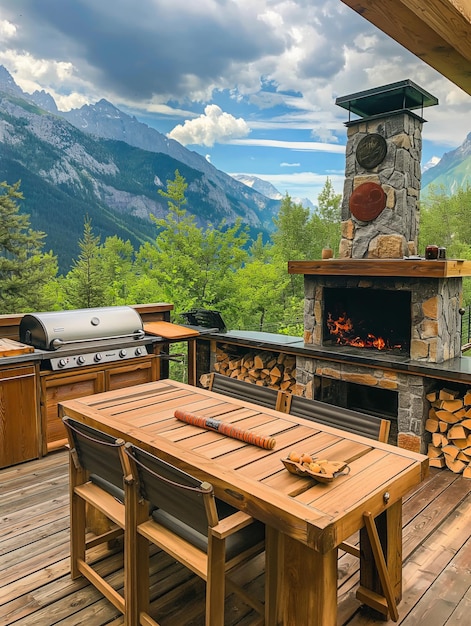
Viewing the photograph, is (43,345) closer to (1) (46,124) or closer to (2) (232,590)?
(2) (232,590)

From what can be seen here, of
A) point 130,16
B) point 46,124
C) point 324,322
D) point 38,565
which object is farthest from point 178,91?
point 38,565

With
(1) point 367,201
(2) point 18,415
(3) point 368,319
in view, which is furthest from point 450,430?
(2) point 18,415

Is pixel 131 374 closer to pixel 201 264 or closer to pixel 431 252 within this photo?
pixel 431 252

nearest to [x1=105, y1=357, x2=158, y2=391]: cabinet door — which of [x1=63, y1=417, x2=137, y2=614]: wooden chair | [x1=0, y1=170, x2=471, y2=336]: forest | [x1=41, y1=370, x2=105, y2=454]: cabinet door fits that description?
[x1=41, y1=370, x2=105, y2=454]: cabinet door

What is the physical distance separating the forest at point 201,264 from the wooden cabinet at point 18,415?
9.85 meters

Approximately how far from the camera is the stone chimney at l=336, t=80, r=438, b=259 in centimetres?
396

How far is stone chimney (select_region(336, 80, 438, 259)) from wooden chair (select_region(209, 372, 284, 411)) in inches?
76.1

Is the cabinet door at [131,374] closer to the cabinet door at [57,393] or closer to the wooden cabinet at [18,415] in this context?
the cabinet door at [57,393]

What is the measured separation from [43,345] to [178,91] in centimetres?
3535

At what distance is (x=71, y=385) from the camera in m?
3.73

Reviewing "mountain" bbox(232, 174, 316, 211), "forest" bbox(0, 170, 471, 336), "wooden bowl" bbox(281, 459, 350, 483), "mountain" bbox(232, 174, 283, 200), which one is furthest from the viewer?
"mountain" bbox(232, 174, 283, 200)

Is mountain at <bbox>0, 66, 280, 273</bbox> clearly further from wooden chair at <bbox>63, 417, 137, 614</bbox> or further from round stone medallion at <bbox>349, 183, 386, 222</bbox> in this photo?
wooden chair at <bbox>63, 417, 137, 614</bbox>

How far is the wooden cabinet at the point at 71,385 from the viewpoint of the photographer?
357cm

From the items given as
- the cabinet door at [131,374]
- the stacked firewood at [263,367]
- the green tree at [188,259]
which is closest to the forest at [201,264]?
the green tree at [188,259]
